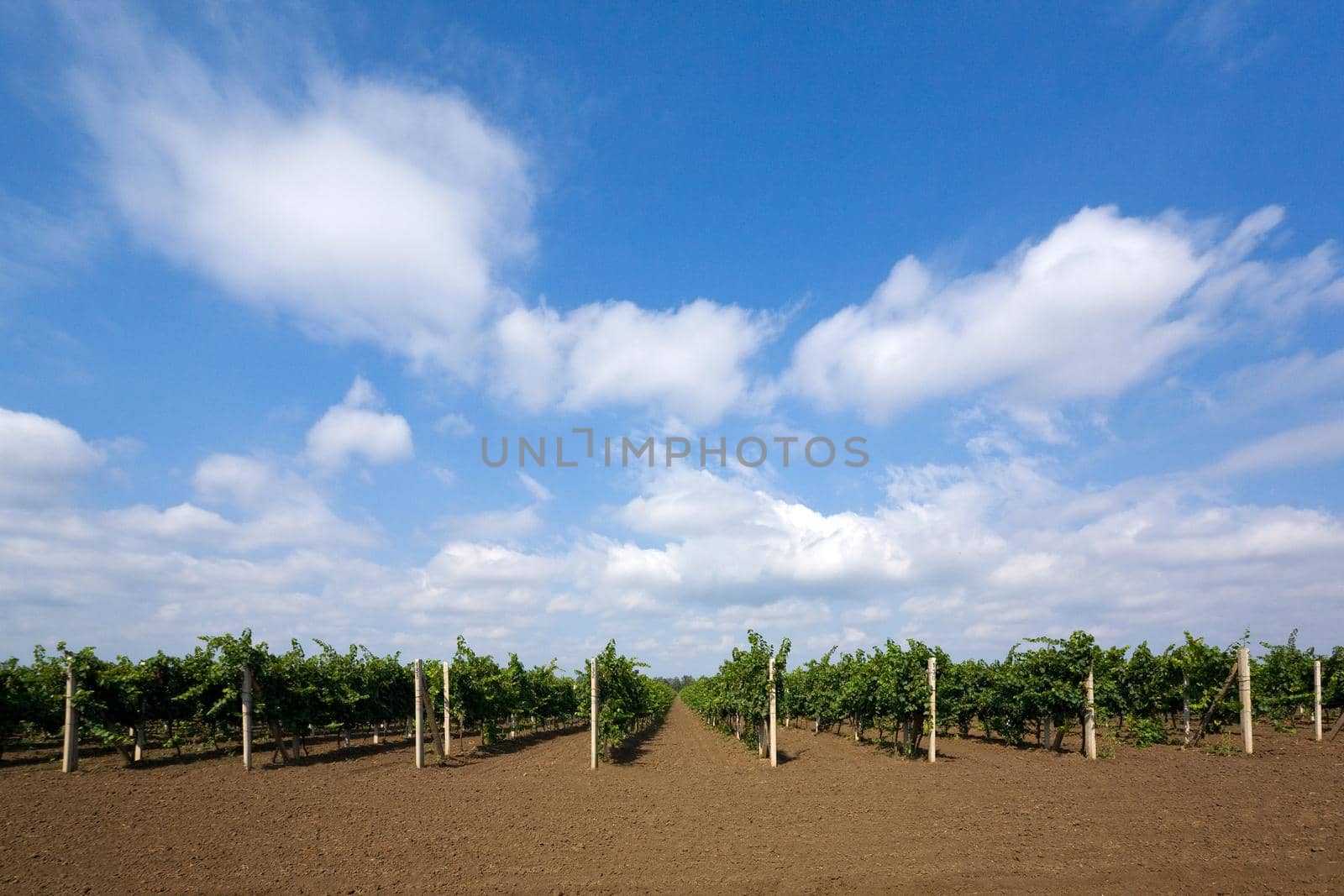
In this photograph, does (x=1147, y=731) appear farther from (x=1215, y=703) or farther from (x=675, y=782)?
(x=675, y=782)

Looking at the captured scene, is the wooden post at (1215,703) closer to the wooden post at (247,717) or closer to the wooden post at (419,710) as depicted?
the wooden post at (419,710)

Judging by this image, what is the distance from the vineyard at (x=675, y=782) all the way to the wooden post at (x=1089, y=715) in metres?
0.20

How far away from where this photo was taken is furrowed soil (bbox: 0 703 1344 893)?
8.55 m

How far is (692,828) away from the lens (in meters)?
11.3

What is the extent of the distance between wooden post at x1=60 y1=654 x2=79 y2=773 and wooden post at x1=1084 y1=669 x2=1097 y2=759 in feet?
91.2

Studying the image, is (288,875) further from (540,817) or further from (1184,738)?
(1184,738)

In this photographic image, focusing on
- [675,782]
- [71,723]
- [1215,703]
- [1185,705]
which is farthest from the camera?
[1185,705]

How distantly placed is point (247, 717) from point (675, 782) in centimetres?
1204

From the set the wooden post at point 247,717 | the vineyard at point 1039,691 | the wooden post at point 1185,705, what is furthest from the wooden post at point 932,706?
the wooden post at point 247,717

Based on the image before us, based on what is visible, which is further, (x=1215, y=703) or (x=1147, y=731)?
(x=1215, y=703)

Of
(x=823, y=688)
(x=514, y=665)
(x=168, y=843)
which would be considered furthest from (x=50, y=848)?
(x=823, y=688)

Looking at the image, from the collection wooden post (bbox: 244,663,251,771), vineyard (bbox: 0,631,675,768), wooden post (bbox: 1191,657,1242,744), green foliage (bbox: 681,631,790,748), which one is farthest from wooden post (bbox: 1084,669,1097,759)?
wooden post (bbox: 244,663,251,771)

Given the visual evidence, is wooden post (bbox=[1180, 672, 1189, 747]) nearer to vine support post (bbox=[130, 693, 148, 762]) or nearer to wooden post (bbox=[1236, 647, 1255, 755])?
wooden post (bbox=[1236, 647, 1255, 755])

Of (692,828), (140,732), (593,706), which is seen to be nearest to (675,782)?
(593,706)
